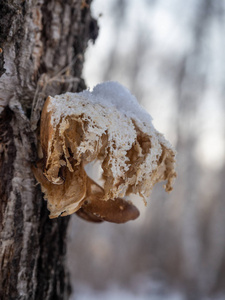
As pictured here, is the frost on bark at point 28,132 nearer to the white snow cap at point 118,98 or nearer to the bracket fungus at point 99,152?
the bracket fungus at point 99,152

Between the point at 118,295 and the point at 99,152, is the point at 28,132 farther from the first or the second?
the point at 118,295

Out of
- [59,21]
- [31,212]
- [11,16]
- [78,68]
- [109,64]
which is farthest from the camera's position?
[109,64]

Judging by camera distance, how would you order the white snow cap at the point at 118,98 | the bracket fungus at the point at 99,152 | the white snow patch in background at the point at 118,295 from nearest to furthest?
the bracket fungus at the point at 99,152
the white snow cap at the point at 118,98
the white snow patch in background at the point at 118,295

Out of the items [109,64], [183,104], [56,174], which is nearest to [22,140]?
[56,174]

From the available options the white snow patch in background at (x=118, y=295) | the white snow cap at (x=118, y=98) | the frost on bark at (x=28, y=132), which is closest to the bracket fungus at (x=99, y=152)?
the white snow cap at (x=118, y=98)

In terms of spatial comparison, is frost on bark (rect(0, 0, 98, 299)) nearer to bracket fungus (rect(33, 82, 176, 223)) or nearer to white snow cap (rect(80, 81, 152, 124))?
bracket fungus (rect(33, 82, 176, 223))

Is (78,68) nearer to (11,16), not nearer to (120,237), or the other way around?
(11,16)

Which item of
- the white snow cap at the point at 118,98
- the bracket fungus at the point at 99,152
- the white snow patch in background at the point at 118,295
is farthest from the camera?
the white snow patch in background at the point at 118,295
